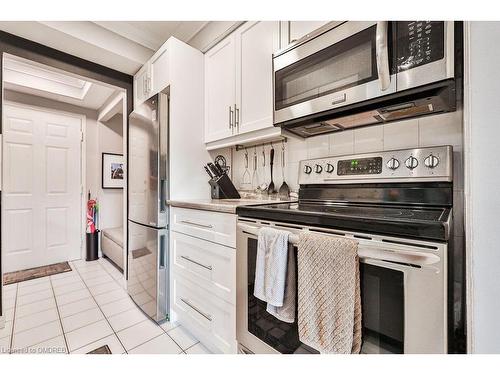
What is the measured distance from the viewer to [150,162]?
178 cm

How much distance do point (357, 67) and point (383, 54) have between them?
139mm

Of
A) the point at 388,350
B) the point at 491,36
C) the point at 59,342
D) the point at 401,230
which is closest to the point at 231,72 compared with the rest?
the point at 491,36

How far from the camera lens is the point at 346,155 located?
52.8 inches

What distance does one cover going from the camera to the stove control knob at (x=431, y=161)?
40.6 inches

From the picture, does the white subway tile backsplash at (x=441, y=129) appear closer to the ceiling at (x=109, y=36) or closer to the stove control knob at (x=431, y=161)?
the stove control knob at (x=431, y=161)

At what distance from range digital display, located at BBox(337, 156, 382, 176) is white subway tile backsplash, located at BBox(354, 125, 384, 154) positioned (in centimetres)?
13

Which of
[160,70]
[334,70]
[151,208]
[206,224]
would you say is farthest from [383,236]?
[160,70]

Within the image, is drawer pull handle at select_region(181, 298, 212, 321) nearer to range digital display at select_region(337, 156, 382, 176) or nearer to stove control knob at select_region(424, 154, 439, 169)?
range digital display at select_region(337, 156, 382, 176)

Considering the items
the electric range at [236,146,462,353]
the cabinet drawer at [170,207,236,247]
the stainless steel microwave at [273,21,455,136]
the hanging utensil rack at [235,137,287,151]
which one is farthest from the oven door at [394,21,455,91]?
the cabinet drawer at [170,207,236,247]

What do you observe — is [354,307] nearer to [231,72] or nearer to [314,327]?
[314,327]

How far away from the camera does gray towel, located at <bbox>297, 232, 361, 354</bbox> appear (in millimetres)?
780
